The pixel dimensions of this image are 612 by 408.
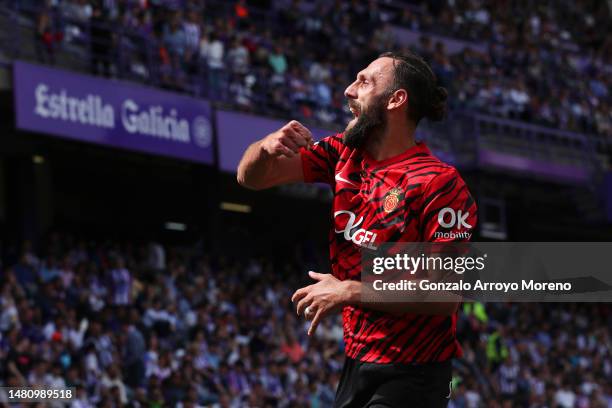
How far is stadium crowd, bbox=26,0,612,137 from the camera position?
1964cm

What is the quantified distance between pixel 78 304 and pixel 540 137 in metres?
12.9

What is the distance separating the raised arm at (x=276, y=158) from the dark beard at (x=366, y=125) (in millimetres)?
179

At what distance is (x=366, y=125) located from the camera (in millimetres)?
4793

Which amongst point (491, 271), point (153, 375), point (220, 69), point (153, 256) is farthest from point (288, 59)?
point (491, 271)

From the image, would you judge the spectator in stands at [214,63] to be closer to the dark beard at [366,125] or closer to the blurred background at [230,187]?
the blurred background at [230,187]

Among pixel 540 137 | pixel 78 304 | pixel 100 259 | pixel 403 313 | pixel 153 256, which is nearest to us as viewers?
pixel 403 313

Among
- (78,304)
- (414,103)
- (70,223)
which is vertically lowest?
(414,103)

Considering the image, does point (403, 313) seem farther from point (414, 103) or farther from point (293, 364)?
point (293, 364)

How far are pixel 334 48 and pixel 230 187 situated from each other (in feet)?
11.9

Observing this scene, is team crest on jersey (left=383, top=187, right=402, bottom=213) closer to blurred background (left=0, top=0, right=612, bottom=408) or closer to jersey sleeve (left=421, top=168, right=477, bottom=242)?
jersey sleeve (left=421, top=168, right=477, bottom=242)

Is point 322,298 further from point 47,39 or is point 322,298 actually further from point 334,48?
point 334,48

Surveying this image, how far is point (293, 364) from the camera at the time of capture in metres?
18.5

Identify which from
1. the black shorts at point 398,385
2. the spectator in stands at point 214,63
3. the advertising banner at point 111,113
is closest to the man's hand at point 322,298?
the black shorts at point 398,385

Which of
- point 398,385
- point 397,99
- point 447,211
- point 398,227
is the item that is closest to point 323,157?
point 397,99
